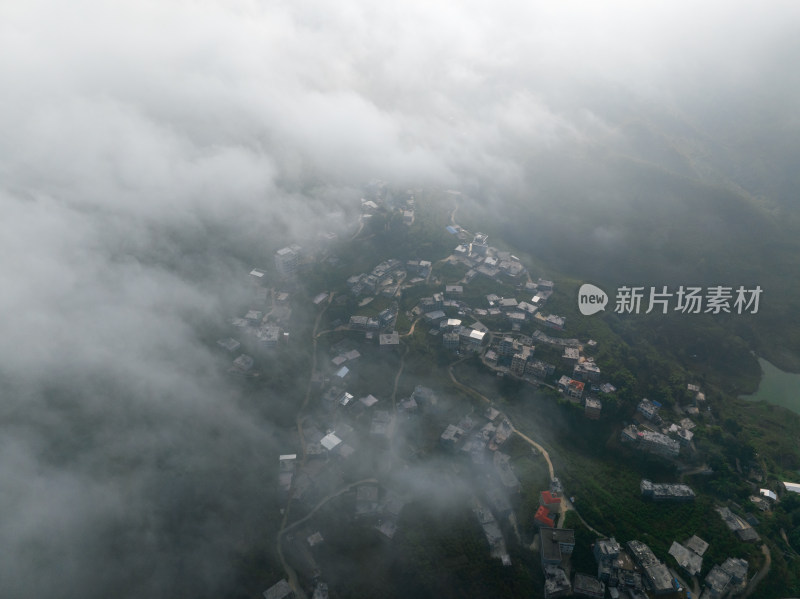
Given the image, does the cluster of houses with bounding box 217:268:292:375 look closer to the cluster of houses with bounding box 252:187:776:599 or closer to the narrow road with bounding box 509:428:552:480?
the cluster of houses with bounding box 252:187:776:599

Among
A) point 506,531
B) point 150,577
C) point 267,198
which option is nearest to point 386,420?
point 506,531

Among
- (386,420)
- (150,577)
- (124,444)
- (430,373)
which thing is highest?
(430,373)

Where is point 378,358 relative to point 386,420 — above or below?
above

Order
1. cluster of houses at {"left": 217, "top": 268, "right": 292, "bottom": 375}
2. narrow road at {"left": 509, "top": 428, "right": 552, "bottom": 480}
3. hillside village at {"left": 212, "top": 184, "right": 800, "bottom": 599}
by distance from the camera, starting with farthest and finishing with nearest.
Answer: cluster of houses at {"left": 217, "top": 268, "right": 292, "bottom": 375}
narrow road at {"left": 509, "top": 428, "right": 552, "bottom": 480}
hillside village at {"left": 212, "top": 184, "right": 800, "bottom": 599}

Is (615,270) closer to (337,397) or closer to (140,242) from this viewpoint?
(337,397)

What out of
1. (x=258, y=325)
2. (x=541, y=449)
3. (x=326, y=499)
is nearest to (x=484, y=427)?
(x=541, y=449)

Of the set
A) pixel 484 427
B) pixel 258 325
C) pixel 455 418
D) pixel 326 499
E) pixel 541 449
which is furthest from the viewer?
pixel 258 325

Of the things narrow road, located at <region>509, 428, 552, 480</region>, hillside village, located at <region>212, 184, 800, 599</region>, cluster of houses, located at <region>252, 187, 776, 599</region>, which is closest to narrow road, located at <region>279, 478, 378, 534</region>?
hillside village, located at <region>212, 184, 800, 599</region>

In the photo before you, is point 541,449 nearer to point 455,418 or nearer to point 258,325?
point 455,418
